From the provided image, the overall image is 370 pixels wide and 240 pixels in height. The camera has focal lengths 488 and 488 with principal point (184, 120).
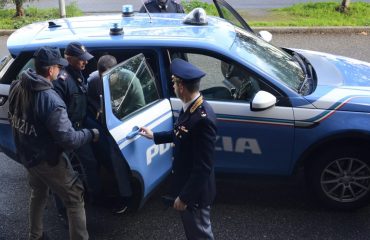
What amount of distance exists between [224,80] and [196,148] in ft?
5.01

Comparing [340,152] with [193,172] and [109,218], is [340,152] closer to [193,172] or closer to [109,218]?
[193,172]

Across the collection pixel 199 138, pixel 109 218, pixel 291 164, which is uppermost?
pixel 199 138

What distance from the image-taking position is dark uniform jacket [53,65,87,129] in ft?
12.2

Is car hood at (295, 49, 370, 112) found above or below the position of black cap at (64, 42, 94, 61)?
below

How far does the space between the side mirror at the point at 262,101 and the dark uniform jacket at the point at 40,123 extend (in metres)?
1.39

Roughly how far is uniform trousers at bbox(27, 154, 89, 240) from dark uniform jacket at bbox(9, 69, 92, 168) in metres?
0.09

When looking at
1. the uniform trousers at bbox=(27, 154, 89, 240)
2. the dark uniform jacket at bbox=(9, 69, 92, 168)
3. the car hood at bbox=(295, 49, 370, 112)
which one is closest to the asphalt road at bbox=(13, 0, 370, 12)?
the car hood at bbox=(295, 49, 370, 112)

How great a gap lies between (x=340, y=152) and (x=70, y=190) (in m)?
2.24

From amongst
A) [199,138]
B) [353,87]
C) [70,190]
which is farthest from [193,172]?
[353,87]

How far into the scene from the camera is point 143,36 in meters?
4.36

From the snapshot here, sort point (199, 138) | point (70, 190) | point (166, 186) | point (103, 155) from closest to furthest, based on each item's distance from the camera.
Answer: point (199, 138), point (70, 190), point (103, 155), point (166, 186)

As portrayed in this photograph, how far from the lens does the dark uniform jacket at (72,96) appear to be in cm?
373

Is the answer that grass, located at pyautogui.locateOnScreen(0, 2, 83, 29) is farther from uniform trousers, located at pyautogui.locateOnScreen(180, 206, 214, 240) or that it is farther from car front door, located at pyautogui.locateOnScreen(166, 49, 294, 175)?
uniform trousers, located at pyautogui.locateOnScreen(180, 206, 214, 240)

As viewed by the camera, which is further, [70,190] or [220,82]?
[220,82]
